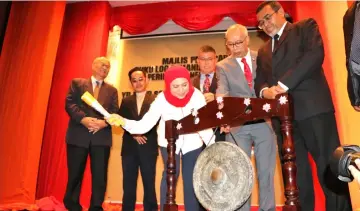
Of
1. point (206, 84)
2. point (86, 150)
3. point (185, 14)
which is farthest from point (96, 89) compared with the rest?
point (185, 14)

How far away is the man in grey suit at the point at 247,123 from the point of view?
2.18 m

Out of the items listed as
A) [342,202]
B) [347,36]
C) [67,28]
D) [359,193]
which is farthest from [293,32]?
[67,28]

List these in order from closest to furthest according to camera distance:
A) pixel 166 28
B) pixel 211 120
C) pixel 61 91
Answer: pixel 211 120, pixel 61 91, pixel 166 28

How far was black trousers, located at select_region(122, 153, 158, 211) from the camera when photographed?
3178 mm

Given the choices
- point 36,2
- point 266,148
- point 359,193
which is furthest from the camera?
point 36,2

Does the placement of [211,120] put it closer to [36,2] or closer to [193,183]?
[193,183]

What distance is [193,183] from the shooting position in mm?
2043

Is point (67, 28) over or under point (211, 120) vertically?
over

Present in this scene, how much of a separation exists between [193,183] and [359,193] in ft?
7.00

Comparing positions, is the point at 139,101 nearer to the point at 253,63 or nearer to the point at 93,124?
the point at 93,124

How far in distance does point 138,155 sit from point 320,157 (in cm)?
177

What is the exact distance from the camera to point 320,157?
2.04 m

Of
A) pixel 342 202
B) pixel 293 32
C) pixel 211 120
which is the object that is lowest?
pixel 342 202

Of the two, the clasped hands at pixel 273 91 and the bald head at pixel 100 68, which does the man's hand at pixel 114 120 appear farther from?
the bald head at pixel 100 68
